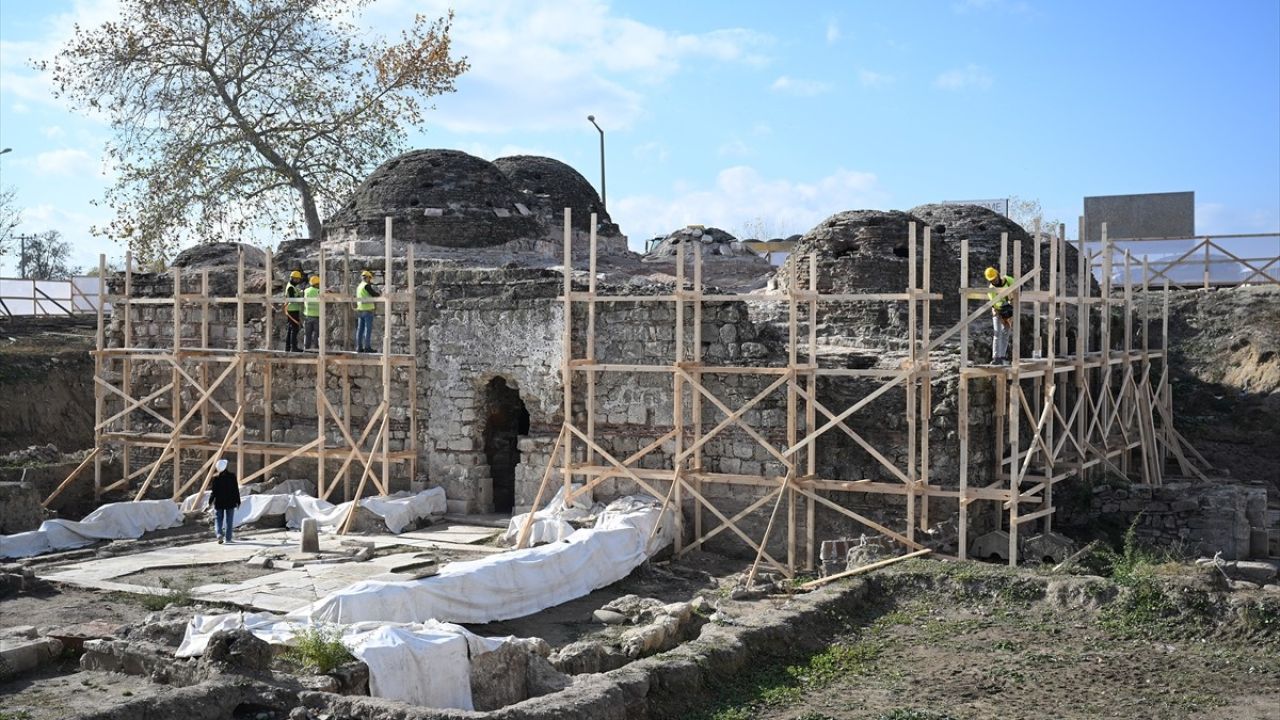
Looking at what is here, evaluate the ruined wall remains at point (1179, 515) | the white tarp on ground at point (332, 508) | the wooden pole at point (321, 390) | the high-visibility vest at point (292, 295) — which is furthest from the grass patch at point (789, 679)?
the high-visibility vest at point (292, 295)

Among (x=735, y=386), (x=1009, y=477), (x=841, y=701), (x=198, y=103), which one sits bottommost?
(x=841, y=701)

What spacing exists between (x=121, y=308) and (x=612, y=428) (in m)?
8.39

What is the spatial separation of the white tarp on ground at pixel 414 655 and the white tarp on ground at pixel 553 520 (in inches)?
183

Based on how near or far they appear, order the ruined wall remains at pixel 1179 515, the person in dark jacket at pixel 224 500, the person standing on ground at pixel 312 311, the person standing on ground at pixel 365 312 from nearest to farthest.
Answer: the ruined wall remains at pixel 1179 515
the person in dark jacket at pixel 224 500
the person standing on ground at pixel 365 312
the person standing on ground at pixel 312 311

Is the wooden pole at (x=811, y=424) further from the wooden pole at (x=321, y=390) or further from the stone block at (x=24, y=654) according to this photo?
the stone block at (x=24, y=654)

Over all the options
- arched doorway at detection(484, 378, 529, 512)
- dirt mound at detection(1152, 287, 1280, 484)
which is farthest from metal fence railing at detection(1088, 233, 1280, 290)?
arched doorway at detection(484, 378, 529, 512)

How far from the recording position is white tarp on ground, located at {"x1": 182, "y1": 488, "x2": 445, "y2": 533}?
15.1m

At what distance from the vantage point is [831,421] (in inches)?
505

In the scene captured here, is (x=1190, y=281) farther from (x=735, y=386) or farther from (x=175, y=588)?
(x=175, y=588)

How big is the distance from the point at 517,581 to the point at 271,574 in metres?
2.82

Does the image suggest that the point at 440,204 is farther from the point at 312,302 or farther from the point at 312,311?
the point at 312,302

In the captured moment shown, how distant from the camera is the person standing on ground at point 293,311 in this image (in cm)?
Result: 1700

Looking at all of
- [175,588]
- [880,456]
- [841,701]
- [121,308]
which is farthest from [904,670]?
[121,308]

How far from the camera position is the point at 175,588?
12102 millimetres
